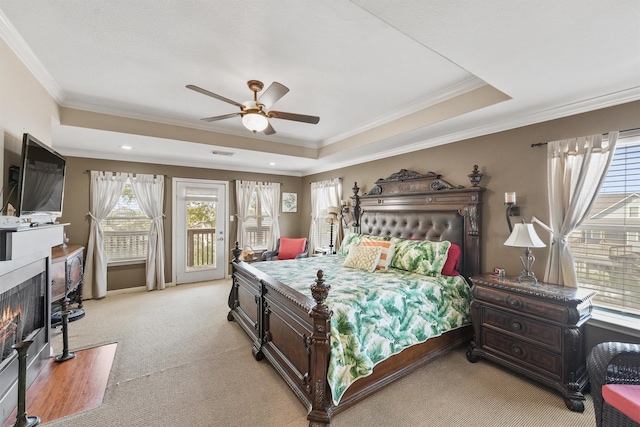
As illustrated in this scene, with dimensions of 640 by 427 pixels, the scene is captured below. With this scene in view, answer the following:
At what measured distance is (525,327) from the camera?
2338 mm

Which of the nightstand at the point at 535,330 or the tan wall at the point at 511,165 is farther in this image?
the tan wall at the point at 511,165

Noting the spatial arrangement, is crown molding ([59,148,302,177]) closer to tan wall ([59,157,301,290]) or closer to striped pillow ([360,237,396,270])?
tan wall ([59,157,301,290])

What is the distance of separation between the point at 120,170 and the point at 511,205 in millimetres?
5928

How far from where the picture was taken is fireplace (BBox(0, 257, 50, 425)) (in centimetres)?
179

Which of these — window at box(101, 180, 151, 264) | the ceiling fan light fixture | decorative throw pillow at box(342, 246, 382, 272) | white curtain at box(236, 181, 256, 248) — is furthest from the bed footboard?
window at box(101, 180, 151, 264)

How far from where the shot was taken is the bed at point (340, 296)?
1.88m

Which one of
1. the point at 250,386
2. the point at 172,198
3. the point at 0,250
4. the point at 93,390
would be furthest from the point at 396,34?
the point at 172,198

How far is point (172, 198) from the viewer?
17.1 ft

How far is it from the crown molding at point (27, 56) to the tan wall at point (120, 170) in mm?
2102

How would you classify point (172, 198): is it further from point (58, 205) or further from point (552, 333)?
point (552, 333)

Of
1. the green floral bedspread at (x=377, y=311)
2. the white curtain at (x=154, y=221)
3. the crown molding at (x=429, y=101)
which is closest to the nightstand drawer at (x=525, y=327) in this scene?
the green floral bedspread at (x=377, y=311)

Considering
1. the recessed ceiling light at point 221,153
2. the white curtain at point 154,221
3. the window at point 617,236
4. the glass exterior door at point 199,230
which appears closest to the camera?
the window at point 617,236

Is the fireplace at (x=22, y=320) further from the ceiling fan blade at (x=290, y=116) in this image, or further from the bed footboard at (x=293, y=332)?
the ceiling fan blade at (x=290, y=116)

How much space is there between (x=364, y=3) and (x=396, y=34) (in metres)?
0.71
